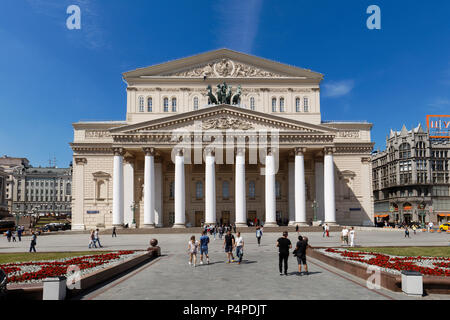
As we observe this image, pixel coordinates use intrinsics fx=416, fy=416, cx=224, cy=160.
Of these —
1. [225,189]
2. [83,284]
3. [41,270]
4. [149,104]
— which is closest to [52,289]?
[83,284]

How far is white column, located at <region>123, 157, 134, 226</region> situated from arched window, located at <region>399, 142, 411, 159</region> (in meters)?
64.6

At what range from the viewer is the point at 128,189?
189 ft

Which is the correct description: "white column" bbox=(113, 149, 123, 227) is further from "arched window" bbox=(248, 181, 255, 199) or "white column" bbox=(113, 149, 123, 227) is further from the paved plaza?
the paved plaza

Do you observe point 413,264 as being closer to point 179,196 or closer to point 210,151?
point 210,151

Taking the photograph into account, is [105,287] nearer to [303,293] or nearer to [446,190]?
[303,293]

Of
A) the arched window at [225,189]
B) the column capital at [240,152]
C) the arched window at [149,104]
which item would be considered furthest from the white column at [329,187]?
the arched window at [149,104]

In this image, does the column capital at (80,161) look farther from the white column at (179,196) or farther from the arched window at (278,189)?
the arched window at (278,189)

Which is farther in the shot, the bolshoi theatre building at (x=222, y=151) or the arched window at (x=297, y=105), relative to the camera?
the arched window at (x=297, y=105)

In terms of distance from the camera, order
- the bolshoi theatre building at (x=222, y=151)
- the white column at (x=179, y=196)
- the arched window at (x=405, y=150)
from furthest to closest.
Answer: the arched window at (x=405, y=150)
the bolshoi theatre building at (x=222, y=151)
the white column at (x=179, y=196)

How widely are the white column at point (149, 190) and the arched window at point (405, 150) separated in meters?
64.6

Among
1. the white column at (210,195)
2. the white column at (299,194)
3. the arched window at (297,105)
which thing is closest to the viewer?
the white column at (210,195)

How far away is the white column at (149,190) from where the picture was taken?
169 feet

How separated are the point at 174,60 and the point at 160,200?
68.2 ft

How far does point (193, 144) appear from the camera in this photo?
52750 mm
